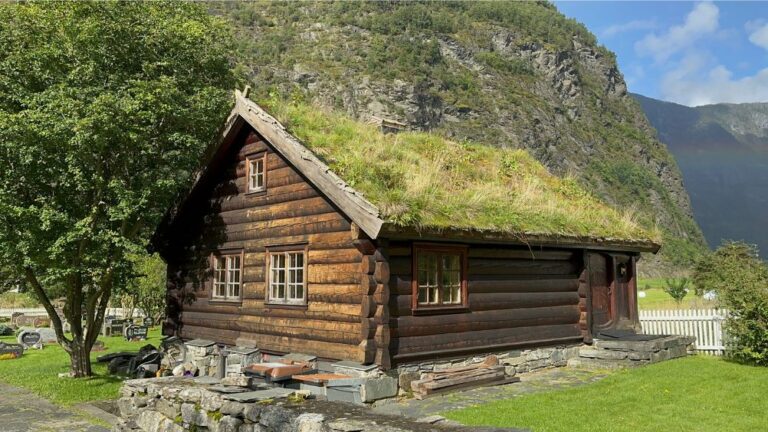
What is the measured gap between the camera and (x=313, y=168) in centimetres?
1157

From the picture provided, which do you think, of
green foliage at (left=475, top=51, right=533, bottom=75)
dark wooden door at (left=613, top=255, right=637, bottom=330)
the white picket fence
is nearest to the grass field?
the white picket fence

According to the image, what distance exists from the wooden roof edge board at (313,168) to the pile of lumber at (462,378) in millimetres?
3051

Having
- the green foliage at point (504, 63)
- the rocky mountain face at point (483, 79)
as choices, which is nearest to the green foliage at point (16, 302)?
the rocky mountain face at point (483, 79)

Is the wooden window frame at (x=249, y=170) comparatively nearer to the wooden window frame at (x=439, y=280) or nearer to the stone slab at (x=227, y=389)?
the wooden window frame at (x=439, y=280)

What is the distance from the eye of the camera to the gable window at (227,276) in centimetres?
1501

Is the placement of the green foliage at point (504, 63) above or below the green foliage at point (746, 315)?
above

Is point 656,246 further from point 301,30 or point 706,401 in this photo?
point 301,30

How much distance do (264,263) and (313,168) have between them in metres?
3.44

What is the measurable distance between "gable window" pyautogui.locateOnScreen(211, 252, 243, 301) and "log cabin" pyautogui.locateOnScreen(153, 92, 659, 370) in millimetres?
47

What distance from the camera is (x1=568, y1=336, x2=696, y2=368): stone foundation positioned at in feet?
47.6

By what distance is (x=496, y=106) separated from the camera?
374 feet

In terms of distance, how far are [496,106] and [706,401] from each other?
107 metres

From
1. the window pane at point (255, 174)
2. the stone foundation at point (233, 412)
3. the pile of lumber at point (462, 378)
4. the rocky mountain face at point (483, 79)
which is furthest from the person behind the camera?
the rocky mountain face at point (483, 79)

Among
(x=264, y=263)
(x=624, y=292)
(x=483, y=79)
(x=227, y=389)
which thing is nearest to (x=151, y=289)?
(x=264, y=263)
